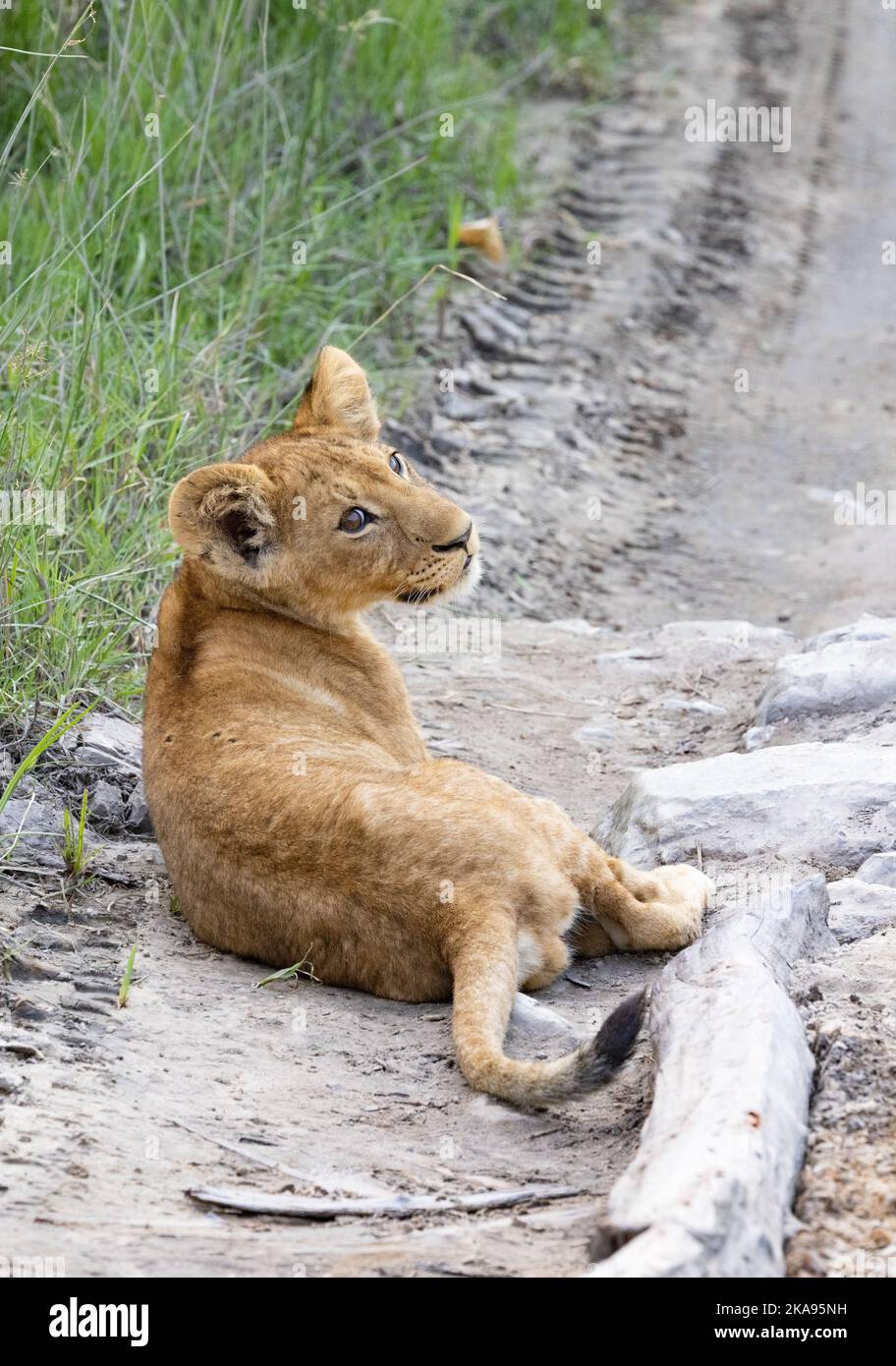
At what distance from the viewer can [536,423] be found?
8500mm

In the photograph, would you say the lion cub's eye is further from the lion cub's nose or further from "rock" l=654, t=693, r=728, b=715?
"rock" l=654, t=693, r=728, b=715

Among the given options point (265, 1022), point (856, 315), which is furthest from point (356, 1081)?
point (856, 315)

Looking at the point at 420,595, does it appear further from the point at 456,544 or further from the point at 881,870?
the point at 881,870

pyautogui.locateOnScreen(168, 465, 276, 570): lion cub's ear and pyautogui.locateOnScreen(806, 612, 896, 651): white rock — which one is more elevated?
pyautogui.locateOnScreen(168, 465, 276, 570): lion cub's ear

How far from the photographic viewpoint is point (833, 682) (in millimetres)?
5219

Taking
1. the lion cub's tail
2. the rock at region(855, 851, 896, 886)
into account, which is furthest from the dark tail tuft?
the rock at region(855, 851, 896, 886)

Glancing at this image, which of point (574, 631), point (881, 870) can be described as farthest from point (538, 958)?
point (574, 631)

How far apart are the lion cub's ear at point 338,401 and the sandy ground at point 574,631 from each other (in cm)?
109

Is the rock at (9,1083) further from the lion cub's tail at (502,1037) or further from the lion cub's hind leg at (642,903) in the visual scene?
the lion cub's hind leg at (642,903)

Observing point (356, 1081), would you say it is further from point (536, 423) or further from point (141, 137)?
point (536, 423)

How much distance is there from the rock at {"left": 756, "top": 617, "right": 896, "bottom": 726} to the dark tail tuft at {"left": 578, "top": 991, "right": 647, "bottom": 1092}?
229 centimetres

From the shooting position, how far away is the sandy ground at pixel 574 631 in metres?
2.99

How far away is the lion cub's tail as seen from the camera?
3.03m
